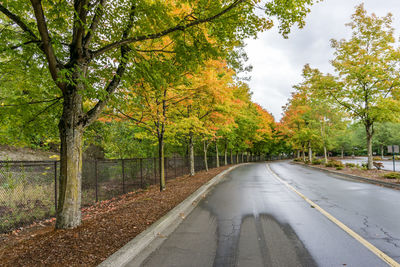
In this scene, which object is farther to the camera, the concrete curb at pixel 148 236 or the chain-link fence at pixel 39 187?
the chain-link fence at pixel 39 187

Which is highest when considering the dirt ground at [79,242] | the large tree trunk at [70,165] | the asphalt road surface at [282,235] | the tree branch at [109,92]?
the tree branch at [109,92]

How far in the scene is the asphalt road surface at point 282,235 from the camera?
3.46m

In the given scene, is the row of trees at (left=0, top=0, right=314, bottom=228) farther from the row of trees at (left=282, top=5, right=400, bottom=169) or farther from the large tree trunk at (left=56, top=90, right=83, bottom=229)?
the row of trees at (left=282, top=5, right=400, bottom=169)

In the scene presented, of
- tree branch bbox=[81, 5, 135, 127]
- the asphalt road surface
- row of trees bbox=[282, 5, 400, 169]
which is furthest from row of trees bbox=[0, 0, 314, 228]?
row of trees bbox=[282, 5, 400, 169]

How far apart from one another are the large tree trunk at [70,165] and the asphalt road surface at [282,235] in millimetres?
2182

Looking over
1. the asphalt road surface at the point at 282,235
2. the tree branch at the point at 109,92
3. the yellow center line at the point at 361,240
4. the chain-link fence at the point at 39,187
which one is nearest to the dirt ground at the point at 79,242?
the asphalt road surface at the point at 282,235

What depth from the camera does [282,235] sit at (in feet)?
14.5

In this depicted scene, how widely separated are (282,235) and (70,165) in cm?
466

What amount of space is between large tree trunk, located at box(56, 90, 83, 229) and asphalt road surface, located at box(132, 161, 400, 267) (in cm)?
218

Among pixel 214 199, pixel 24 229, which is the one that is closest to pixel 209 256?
pixel 214 199

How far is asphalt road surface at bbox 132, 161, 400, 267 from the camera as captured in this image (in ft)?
11.3

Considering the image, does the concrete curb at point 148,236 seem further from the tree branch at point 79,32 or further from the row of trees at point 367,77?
the row of trees at point 367,77

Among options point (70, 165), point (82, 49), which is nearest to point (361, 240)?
point (70, 165)

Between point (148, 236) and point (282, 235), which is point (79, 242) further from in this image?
point (282, 235)
